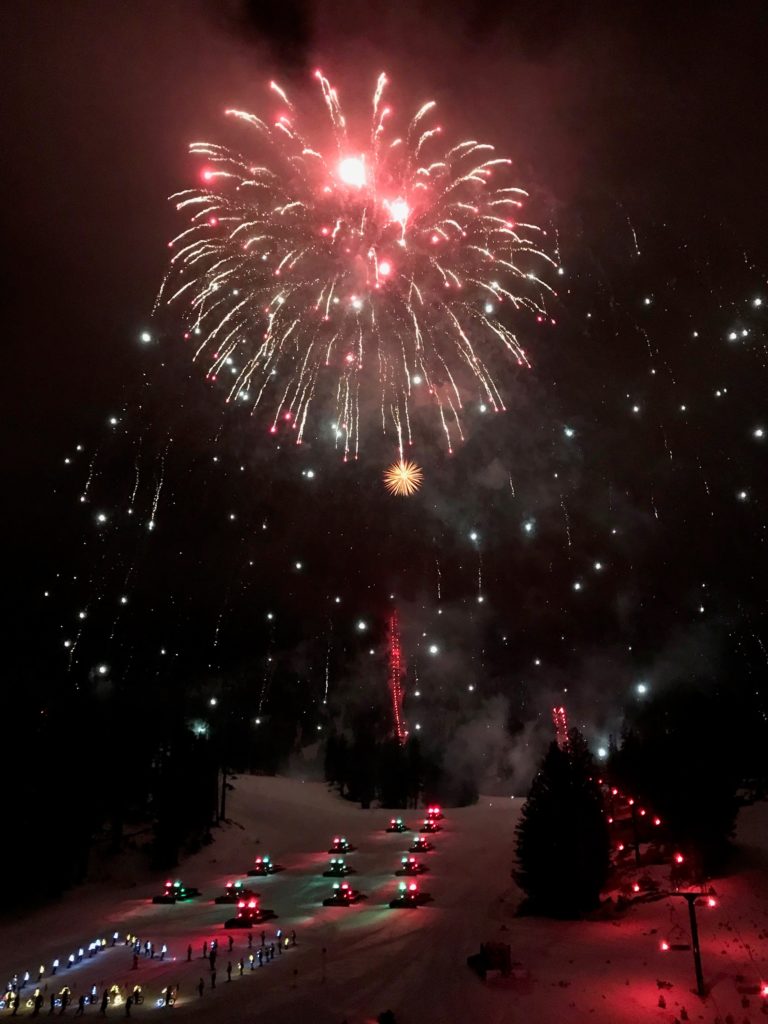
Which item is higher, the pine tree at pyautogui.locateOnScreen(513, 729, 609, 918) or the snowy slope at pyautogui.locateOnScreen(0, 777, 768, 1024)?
the pine tree at pyautogui.locateOnScreen(513, 729, 609, 918)

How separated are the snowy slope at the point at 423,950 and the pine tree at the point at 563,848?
1730 mm

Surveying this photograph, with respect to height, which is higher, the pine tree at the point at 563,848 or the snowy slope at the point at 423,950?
the pine tree at the point at 563,848

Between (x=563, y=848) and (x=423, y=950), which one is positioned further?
(x=563, y=848)

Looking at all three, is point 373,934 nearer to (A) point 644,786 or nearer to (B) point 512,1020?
(B) point 512,1020

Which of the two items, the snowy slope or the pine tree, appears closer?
the snowy slope

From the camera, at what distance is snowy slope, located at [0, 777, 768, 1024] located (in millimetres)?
20500

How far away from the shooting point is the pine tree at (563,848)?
32781mm

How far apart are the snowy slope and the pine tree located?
173cm

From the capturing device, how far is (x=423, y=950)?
91.5 ft

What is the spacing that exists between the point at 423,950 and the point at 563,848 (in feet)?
29.4

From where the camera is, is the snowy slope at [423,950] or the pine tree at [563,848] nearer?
the snowy slope at [423,950]

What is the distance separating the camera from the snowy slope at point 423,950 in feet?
67.3

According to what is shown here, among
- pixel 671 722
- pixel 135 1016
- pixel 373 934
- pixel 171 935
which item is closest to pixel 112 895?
pixel 171 935

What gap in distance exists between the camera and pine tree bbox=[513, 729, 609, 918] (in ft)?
108
